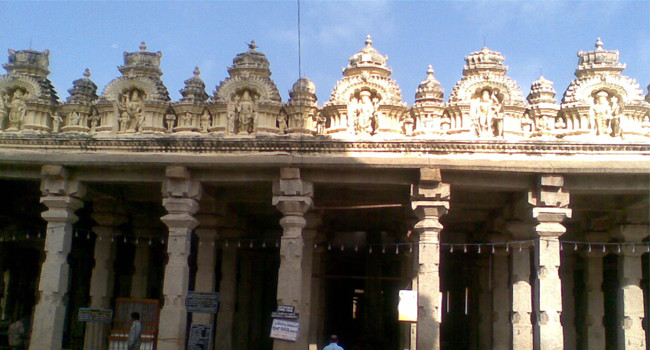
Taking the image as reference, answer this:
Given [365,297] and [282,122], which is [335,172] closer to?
[282,122]

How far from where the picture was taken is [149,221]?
14.0 meters

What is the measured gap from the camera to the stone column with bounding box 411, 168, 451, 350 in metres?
9.92

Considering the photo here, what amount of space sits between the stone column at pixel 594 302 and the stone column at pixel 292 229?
603cm

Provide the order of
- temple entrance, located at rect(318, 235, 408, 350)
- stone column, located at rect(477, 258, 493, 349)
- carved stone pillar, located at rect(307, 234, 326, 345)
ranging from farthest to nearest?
temple entrance, located at rect(318, 235, 408, 350)
stone column, located at rect(477, 258, 493, 349)
carved stone pillar, located at rect(307, 234, 326, 345)

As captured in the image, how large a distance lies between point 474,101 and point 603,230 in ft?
14.1

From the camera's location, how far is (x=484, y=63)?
11141 millimetres

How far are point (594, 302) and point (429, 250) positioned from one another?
460 centimetres

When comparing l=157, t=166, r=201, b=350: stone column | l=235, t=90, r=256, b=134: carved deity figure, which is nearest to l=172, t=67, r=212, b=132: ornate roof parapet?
l=235, t=90, r=256, b=134: carved deity figure

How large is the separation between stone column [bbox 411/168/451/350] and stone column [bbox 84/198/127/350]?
6314 millimetres

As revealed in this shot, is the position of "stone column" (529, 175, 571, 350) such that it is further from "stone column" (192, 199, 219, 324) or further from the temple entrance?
"stone column" (192, 199, 219, 324)

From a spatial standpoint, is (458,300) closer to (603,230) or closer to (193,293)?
(603,230)

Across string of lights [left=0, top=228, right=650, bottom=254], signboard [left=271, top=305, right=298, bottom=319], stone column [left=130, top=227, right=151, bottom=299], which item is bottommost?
signboard [left=271, top=305, right=298, bottom=319]

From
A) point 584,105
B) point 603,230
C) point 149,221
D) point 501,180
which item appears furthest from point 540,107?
point 149,221

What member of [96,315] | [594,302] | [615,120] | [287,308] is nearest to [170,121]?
[96,315]
